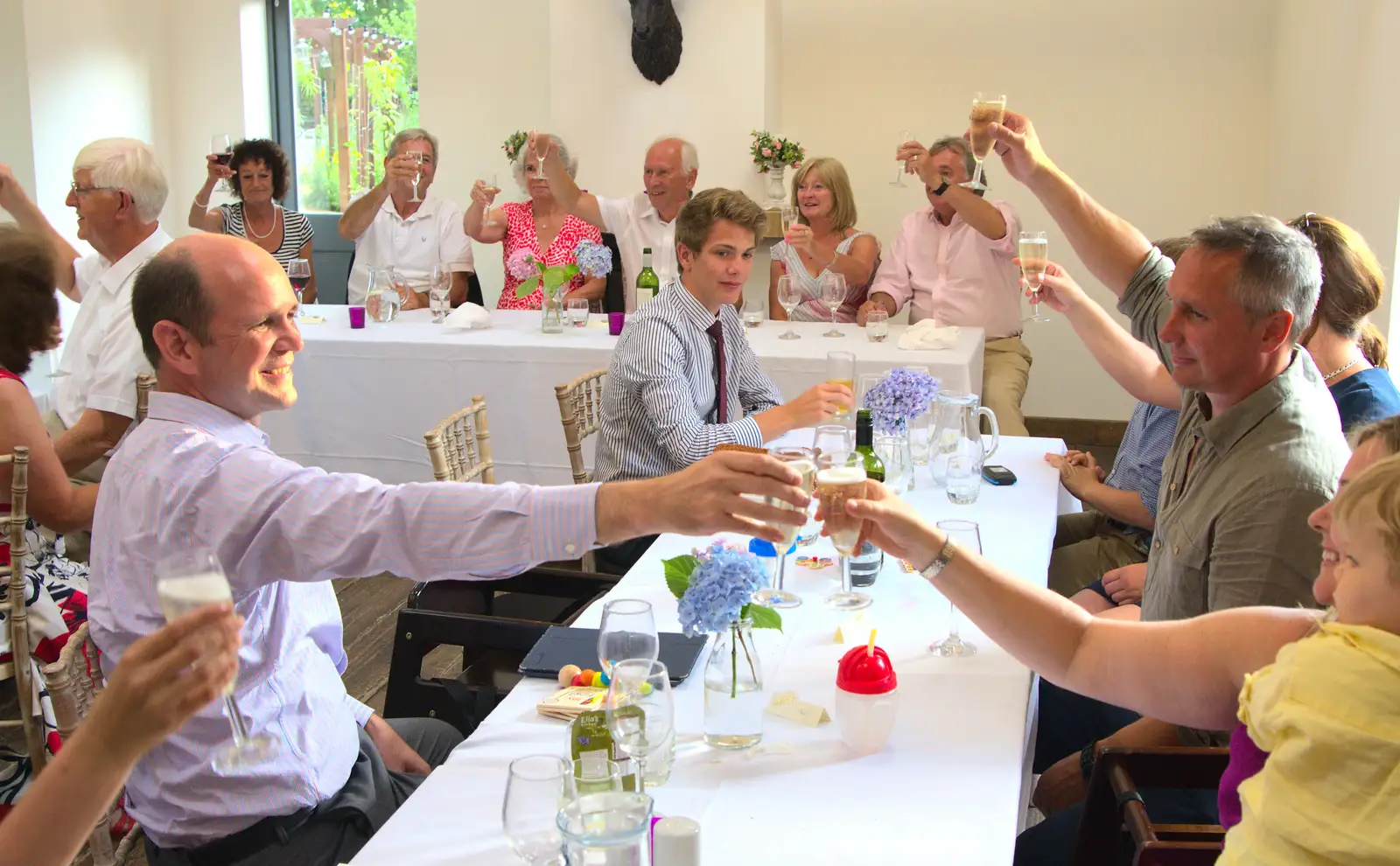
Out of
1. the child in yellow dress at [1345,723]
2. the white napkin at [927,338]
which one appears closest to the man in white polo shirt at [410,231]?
the white napkin at [927,338]

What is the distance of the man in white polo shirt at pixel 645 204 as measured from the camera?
18.9ft

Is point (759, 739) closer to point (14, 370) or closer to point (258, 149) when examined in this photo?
point (14, 370)

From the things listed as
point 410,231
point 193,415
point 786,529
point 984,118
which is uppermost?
point 984,118

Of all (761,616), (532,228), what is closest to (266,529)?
(761,616)

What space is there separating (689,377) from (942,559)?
64.3 inches

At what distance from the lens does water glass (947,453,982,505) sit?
2.81 meters

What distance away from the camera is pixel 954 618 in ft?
6.69

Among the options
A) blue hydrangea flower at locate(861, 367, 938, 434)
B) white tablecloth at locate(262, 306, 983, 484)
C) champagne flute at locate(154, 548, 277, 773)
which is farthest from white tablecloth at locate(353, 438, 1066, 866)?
white tablecloth at locate(262, 306, 983, 484)

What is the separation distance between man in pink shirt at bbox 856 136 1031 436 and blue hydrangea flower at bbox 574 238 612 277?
3.83 ft

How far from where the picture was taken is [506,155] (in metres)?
7.33

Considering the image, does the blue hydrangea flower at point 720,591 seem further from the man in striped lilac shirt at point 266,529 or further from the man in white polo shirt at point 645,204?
the man in white polo shirt at point 645,204

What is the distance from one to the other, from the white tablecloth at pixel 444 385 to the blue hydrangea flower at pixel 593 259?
476 millimetres

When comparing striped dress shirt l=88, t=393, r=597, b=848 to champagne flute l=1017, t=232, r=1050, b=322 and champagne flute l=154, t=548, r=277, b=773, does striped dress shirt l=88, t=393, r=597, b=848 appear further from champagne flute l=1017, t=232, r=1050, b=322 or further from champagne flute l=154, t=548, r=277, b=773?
champagne flute l=1017, t=232, r=1050, b=322

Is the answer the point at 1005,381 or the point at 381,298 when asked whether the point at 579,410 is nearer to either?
the point at 381,298
